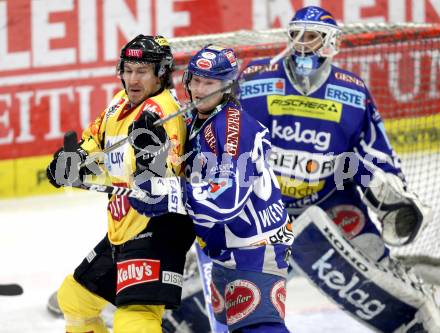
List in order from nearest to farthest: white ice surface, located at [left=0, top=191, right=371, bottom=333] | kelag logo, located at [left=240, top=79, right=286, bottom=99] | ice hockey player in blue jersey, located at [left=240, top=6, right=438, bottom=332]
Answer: ice hockey player in blue jersey, located at [left=240, top=6, right=438, bottom=332]
kelag logo, located at [left=240, top=79, right=286, bottom=99]
white ice surface, located at [left=0, top=191, right=371, bottom=333]

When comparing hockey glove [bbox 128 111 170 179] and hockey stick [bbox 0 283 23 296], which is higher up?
hockey glove [bbox 128 111 170 179]

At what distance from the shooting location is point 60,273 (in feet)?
19.0

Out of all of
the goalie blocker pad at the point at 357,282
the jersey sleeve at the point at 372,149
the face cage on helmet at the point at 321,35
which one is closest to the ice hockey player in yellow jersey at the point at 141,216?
the goalie blocker pad at the point at 357,282

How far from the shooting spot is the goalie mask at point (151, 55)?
3.87 meters

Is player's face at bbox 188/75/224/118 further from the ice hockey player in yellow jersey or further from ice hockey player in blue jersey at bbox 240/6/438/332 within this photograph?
ice hockey player in blue jersey at bbox 240/6/438/332

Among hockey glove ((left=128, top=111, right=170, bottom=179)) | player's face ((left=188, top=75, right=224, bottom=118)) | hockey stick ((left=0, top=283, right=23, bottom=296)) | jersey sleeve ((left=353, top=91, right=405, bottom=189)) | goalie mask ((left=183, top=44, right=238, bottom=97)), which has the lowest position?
hockey stick ((left=0, top=283, right=23, bottom=296))

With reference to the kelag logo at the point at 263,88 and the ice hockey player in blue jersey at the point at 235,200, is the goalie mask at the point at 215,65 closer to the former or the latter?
the ice hockey player in blue jersey at the point at 235,200

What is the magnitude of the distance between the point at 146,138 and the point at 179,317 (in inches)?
56.9

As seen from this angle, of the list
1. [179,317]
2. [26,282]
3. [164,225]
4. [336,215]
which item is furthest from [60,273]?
[164,225]

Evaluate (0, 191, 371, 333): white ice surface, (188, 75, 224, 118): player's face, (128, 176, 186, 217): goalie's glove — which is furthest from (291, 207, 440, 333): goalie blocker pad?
(128, 176, 186, 217): goalie's glove

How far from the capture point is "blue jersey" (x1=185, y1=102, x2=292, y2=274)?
3.67 m

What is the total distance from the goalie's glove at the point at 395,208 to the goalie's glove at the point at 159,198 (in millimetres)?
1430

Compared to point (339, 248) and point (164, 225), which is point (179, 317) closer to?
point (339, 248)

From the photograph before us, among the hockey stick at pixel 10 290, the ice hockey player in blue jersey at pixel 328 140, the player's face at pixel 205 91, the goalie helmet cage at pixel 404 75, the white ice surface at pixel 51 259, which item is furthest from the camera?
the goalie helmet cage at pixel 404 75
